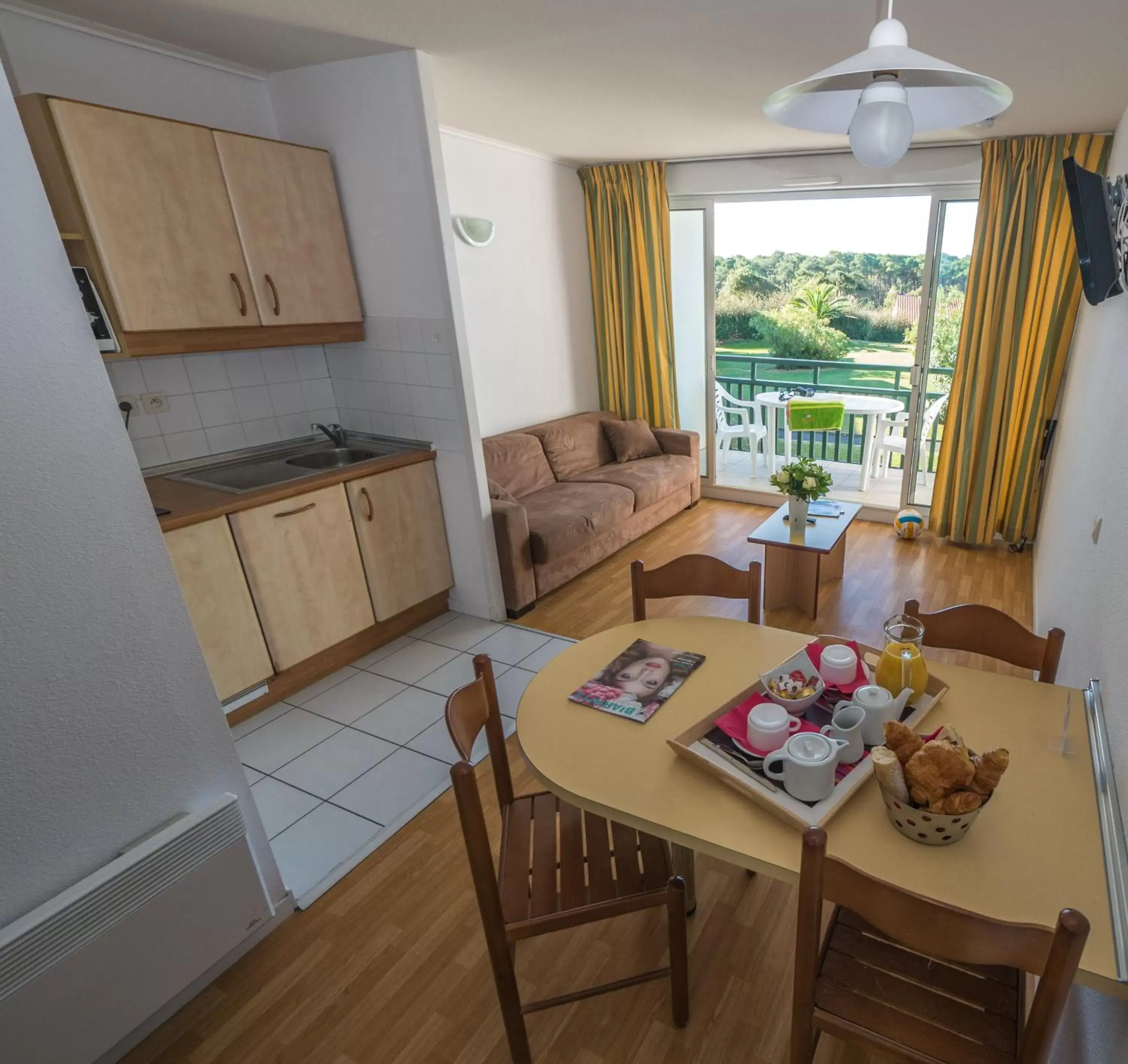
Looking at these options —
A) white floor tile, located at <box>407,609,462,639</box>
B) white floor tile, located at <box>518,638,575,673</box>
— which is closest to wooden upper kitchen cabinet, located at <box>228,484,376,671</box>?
white floor tile, located at <box>407,609,462,639</box>

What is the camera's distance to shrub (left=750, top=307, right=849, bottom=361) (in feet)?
17.8

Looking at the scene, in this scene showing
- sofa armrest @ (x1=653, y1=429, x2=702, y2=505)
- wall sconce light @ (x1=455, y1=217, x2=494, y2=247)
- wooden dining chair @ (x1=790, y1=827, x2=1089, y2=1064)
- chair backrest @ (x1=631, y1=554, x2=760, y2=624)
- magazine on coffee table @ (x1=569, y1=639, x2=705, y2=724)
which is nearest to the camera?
wooden dining chair @ (x1=790, y1=827, x2=1089, y2=1064)

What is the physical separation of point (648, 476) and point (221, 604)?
2843 millimetres

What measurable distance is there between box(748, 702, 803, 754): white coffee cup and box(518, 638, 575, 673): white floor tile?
1727 millimetres

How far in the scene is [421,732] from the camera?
8.71 ft

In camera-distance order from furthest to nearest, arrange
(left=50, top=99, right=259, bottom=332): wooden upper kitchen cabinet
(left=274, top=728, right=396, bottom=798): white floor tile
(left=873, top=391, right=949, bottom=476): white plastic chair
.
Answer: (left=873, top=391, right=949, bottom=476): white plastic chair
(left=274, top=728, right=396, bottom=798): white floor tile
(left=50, top=99, right=259, bottom=332): wooden upper kitchen cabinet

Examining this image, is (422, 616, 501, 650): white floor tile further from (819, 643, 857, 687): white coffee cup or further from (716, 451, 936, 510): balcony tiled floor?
(716, 451, 936, 510): balcony tiled floor

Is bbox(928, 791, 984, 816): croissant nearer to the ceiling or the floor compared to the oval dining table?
nearer to the ceiling

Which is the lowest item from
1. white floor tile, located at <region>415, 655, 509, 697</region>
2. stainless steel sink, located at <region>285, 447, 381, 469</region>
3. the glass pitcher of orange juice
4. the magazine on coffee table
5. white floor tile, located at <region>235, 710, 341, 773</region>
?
white floor tile, located at <region>415, 655, 509, 697</region>

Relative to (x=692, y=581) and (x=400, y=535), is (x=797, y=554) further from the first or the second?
(x=400, y=535)

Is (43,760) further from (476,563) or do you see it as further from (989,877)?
(476,563)

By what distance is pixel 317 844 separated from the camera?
2.15 meters

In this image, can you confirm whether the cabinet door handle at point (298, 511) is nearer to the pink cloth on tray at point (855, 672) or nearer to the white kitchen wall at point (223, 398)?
the white kitchen wall at point (223, 398)

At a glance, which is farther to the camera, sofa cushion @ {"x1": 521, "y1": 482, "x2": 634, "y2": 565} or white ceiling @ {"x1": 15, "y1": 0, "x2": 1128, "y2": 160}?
sofa cushion @ {"x1": 521, "y1": 482, "x2": 634, "y2": 565}
